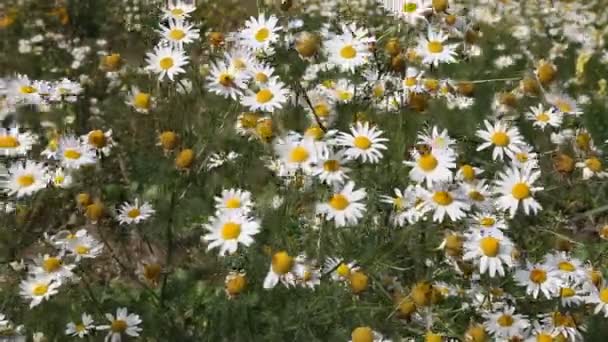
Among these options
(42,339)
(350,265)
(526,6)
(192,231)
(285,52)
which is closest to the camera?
(350,265)

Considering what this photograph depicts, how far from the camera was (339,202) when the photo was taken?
1730mm

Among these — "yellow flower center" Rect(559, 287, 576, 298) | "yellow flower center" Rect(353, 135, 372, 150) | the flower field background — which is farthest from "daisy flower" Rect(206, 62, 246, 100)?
"yellow flower center" Rect(559, 287, 576, 298)

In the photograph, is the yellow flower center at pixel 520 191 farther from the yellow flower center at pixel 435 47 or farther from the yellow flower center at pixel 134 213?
the yellow flower center at pixel 134 213

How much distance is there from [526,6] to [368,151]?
3.38 m

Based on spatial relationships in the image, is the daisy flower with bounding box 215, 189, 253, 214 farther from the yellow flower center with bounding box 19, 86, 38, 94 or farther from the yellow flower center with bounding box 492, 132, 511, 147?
the yellow flower center with bounding box 19, 86, 38, 94

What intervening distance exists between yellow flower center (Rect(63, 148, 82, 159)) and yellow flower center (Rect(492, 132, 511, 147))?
112 cm

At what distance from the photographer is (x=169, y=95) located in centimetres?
235

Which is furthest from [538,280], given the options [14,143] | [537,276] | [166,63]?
[14,143]

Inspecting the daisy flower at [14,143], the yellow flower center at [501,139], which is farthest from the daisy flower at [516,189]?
the daisy flower at [14,143]

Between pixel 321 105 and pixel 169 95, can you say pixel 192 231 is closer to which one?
pixel 169 95

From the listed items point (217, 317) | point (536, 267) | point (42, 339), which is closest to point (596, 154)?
point (536, 267)

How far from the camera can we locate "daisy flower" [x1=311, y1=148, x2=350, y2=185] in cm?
166

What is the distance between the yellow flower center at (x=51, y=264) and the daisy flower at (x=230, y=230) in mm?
A: 390

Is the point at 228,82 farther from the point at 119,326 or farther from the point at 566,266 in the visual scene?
the point at 566,266
